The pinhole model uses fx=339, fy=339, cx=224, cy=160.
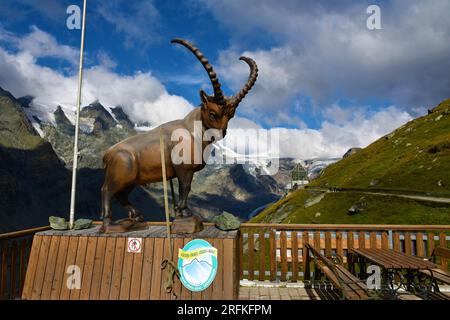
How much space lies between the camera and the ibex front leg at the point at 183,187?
22.9ft

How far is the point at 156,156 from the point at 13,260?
3631 millimetres

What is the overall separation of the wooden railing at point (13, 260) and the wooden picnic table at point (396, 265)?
24.4 ft

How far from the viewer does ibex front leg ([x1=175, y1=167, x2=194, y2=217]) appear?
6.97 meters

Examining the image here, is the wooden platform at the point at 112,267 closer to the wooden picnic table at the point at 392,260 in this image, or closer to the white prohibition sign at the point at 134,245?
the white prohibition sign at the point at 134,245

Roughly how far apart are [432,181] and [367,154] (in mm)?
33300

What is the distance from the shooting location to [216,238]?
6.50 meters

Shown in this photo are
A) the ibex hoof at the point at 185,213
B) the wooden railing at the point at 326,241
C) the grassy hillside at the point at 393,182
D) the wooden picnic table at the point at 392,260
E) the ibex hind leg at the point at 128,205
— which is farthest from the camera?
the grassy hillside at the point at 393,182

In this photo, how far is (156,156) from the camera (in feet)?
22.9

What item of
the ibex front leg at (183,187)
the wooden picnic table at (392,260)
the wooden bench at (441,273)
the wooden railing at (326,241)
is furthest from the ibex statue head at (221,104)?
the wooden bench at (441,273)

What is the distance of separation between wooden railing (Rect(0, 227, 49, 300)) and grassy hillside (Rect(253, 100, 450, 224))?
1446 inches

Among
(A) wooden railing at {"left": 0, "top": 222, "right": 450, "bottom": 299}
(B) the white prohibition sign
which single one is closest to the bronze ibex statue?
(B) the white prohibition sign

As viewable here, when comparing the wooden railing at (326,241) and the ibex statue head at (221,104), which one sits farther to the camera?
the wooden railing at (326,241)

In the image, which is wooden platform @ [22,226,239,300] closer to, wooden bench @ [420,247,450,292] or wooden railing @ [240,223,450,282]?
wooden railing @ [240,223,450,282]
